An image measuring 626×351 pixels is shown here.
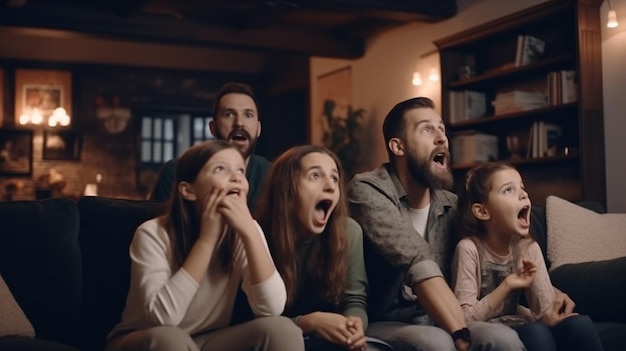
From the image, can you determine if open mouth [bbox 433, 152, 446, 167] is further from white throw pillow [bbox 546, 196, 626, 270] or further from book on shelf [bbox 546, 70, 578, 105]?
book on shelf [bbox 546, 70, 578, 105]

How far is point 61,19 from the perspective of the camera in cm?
694

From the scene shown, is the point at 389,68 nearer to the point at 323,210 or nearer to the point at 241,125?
the point at 241,125

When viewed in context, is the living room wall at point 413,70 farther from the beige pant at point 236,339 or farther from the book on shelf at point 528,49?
the beige pant at point 236,339

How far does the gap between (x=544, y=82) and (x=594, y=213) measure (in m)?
2.73

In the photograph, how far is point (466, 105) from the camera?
20.9 feet

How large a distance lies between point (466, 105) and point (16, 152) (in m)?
5.22

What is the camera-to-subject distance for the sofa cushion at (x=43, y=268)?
2.42 m

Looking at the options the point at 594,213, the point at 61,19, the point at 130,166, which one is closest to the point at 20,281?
the point at 594,213

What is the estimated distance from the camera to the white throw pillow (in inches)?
123

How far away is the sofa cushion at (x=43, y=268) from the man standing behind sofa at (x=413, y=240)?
2.94 feet

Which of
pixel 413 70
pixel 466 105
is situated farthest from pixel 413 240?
pixel 413 70

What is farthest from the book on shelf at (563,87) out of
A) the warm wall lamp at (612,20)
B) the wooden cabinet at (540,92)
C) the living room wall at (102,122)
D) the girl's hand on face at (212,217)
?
the living room wall at (102,122)

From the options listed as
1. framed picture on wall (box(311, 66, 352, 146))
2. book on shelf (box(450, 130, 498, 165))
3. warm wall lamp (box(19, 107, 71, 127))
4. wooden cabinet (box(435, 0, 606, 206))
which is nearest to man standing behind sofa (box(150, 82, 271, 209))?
wooden cabinet (box(435, 0, 606, 206))

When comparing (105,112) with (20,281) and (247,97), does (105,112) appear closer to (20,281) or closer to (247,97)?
(247,97)
